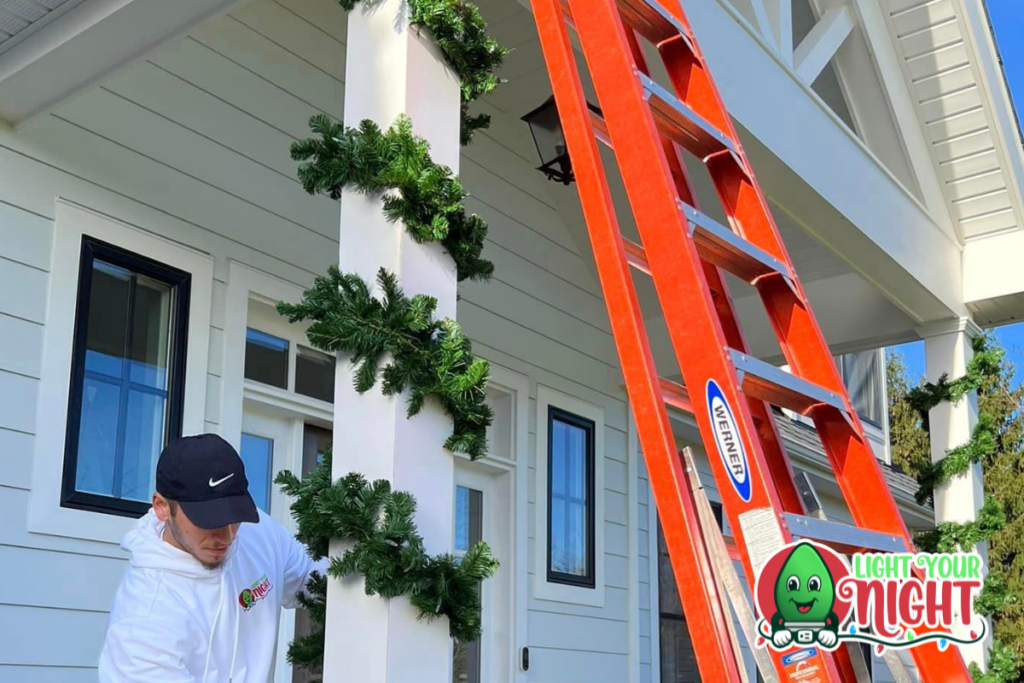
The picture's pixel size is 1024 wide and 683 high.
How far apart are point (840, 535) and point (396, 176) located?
116 centimetres

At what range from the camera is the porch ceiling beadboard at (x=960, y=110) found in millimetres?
5848

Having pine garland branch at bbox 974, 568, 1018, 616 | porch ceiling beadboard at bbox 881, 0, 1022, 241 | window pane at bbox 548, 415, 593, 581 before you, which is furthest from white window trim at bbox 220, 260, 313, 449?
porch ceiling beadboard at bbox 881, 0, 1022, 241

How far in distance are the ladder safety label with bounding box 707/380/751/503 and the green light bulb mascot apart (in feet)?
0.63

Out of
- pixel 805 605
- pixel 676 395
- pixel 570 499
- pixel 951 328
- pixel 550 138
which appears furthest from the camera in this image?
pixel 570 499

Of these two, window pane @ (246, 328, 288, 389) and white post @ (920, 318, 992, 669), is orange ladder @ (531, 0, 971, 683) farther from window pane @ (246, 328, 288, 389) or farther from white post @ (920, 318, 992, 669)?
white post @ (920, 318, 992, 669)

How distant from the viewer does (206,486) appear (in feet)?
6.96

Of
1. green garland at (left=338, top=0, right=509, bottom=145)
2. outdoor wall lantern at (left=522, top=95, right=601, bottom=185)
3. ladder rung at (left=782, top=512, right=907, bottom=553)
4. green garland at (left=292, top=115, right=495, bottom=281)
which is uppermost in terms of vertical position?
outdoor wall lantern at (left=522, top=95, right=601, bottom=185)

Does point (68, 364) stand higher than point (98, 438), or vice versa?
point (68, 364)

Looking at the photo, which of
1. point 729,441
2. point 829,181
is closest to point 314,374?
point 829,181

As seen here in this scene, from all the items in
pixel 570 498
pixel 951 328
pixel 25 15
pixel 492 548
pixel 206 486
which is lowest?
pixel 206 486

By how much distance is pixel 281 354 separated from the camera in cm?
453

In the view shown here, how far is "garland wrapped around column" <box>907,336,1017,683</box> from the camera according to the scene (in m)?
5.29

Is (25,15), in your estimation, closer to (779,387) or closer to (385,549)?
(385,549)

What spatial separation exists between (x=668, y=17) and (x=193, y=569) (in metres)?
1.82
